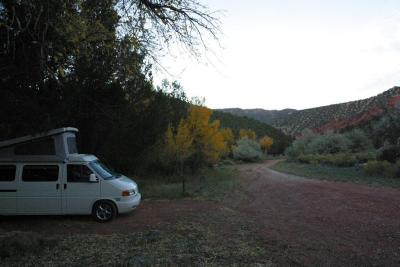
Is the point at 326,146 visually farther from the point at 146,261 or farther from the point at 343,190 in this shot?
the point at 146,261

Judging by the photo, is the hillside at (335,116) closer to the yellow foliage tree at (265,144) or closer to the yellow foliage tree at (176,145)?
the yellow foliage tree at (265,144)

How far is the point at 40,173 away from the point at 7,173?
0.93m

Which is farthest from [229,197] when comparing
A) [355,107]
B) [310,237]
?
[355,107]

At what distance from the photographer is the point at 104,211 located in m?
10.6

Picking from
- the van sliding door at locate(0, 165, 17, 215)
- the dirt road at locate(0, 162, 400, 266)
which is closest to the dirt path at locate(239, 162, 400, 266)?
the dirt road at locate(0, 162, 400, 266)

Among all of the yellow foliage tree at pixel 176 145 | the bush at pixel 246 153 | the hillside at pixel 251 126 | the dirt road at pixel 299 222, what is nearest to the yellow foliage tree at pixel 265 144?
the hillside at pixel 251 126

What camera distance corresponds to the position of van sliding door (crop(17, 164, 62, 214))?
10.4 meters

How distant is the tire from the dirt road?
8.3 inches

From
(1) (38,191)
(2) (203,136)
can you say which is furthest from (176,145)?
(1) (38,191)

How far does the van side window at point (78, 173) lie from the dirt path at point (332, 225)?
4979mm

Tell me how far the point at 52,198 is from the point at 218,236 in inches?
202

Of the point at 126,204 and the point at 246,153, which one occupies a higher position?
the point at 246,153

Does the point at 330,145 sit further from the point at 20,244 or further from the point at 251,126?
the point at 251,126

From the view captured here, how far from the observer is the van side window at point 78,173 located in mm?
10648
